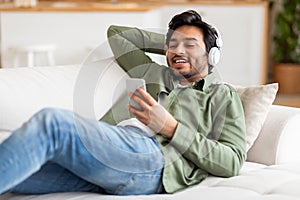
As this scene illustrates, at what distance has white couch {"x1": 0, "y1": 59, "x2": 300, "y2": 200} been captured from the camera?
2.09 metres

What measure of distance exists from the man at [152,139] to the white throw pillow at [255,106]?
0.46 feet

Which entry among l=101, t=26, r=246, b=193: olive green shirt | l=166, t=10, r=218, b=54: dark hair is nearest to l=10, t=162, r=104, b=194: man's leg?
l=101, t=26, r=246, b=193: olive green shirt

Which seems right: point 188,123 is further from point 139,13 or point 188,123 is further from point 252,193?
point 139,13

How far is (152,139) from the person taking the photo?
2037 mm

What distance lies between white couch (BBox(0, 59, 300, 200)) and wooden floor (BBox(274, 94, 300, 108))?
3.18m

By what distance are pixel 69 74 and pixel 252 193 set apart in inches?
33.6

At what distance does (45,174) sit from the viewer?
1.98 m

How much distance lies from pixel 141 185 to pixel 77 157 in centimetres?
25

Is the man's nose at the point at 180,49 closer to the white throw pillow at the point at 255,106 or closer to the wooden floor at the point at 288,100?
the white throw pillow at the point at 255,106

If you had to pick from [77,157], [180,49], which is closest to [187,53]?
[180,49]

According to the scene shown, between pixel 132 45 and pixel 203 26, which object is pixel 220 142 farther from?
pixel 132 45

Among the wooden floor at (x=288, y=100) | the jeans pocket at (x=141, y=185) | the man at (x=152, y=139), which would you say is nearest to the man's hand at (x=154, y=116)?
the man at (x=152, y=139)

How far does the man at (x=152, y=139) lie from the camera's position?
1.75m

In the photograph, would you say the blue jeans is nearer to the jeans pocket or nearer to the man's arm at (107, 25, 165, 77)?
the jeans pocket
